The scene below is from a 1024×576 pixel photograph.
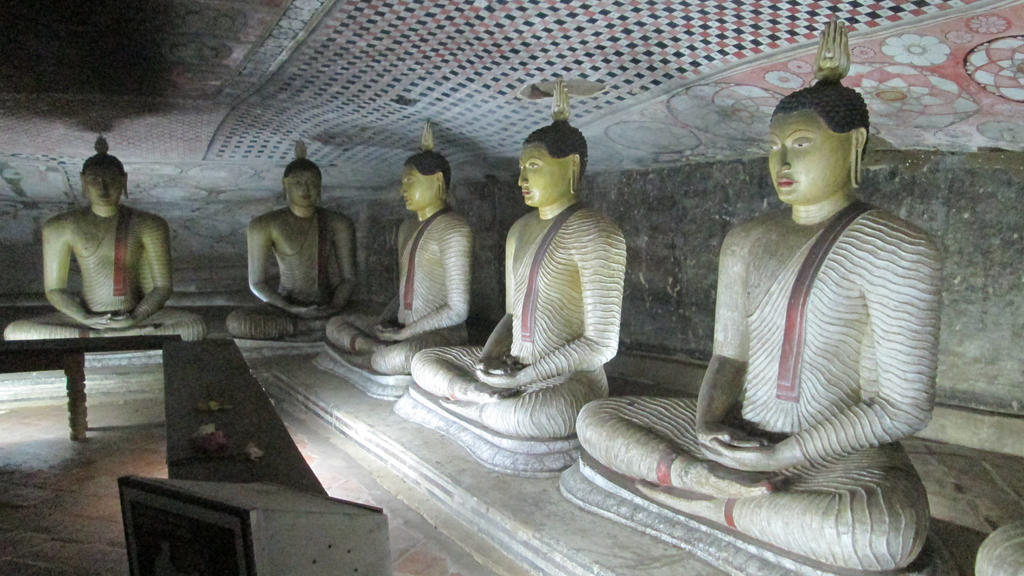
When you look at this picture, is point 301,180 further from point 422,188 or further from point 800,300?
point 800,300

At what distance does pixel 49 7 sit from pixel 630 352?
4326 mm

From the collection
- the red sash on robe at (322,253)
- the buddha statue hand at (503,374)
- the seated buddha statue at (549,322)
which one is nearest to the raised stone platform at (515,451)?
the seated buddha statue at (549,322)

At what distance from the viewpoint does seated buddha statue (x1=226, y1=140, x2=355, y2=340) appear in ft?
21.1

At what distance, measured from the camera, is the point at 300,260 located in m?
6.71

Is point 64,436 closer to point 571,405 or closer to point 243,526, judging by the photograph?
point 571,405

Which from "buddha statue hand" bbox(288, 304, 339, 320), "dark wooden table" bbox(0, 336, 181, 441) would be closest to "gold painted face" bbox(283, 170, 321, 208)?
"buddha statue hand" bbox(288, 304, 339, 320)

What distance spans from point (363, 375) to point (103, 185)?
2.77m

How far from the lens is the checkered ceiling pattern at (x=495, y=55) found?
3328mm

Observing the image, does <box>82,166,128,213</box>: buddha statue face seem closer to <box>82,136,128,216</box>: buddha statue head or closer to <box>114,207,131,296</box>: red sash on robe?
<box>82,136,128,216</box>: buddha statue head

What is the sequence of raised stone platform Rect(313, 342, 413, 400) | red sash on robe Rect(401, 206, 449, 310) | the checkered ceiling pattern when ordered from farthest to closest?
red sash on robe Rect(401, 206, 449, 310) < raised stone platform Rect(313, 342, 413, 400) < the checkered ceiling pattern

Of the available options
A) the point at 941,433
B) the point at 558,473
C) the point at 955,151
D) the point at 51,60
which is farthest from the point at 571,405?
the point at 51,60

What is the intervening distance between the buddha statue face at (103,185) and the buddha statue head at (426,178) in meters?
2.51

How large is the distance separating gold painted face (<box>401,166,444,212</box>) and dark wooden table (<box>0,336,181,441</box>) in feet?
6.03

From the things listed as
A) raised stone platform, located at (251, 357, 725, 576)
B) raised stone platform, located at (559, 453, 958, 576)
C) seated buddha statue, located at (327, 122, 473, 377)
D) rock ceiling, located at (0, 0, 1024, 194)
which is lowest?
raised stone platform, located at (251, 357, 725, 576)
